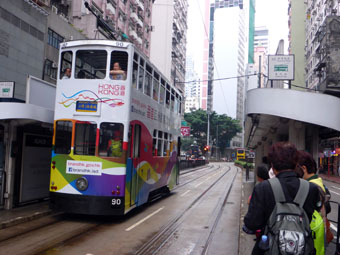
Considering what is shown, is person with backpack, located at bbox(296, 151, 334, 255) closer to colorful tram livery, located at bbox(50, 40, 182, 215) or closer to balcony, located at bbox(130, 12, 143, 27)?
colorful tram livery, located at bbox(50, 40, 182, 215)

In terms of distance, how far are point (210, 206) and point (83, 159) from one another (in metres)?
5.90

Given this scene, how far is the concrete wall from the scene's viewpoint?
1712cm

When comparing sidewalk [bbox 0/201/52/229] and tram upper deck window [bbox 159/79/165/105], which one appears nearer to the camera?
sidewalk [bbox 0/201/52/229]

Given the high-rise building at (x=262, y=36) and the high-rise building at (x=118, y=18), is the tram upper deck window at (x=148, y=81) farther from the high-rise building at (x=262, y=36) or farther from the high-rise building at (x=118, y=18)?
the high-rise building at (x=262, y=36)

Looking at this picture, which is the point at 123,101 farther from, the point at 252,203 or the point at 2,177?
the point at 252,203

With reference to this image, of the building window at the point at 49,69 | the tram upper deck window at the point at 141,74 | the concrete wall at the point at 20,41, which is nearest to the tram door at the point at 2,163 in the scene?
the tram upper deck window at the point at 141,74

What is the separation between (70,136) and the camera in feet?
28.6

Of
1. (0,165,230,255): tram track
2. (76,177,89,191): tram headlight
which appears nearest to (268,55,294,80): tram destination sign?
(0,165,230,255): tram track

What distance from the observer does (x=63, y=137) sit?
8.80 m

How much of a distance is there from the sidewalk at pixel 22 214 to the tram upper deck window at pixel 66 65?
358 centimetres

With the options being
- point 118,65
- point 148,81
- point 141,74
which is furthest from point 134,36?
point 118,65

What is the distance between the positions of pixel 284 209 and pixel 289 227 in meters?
0.14

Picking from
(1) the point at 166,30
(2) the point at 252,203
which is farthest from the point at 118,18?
(2) the point at 252,203

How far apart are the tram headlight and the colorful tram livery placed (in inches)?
1.0
